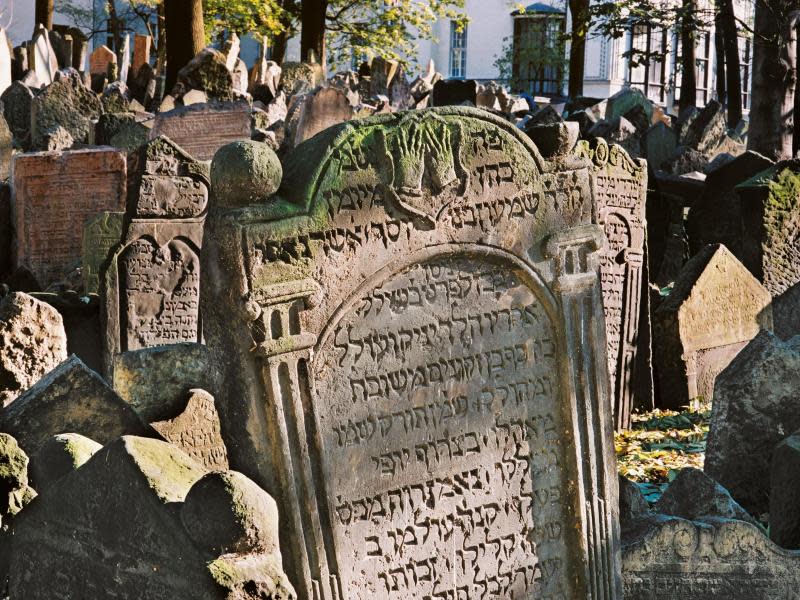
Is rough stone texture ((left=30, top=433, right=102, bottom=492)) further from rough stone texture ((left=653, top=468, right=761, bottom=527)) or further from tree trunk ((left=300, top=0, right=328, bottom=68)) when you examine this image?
tree trunk ((left=300, top=0, right=328, bottom=68))

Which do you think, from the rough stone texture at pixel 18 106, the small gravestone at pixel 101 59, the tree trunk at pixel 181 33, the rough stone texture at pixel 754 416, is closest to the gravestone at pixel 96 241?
the rough stone texture at pixel 754 416

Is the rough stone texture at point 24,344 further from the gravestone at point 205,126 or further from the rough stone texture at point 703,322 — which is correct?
the gravestone at point 205,126

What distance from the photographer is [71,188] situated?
11.0m

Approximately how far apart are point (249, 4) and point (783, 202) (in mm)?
19959

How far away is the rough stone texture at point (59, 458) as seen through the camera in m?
3.62

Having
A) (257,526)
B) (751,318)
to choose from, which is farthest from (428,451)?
(751,318)

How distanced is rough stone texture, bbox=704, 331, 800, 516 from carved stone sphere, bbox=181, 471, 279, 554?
3.17 m

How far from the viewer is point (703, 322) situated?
850cm

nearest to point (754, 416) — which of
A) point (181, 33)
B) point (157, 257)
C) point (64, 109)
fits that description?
point (157, 257)

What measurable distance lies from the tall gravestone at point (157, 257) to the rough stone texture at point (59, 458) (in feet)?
13.2

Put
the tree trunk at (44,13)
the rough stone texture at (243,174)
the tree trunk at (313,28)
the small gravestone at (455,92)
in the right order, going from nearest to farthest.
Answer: the rough stone texture at (243,174) → the small gravestone at (455,92) → the tree trunk at (313,28) → the tree trunk at (44,13)

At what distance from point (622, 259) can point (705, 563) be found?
396cm

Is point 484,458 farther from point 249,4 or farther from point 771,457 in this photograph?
point 249,4

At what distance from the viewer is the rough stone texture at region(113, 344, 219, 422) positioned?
5387mm
